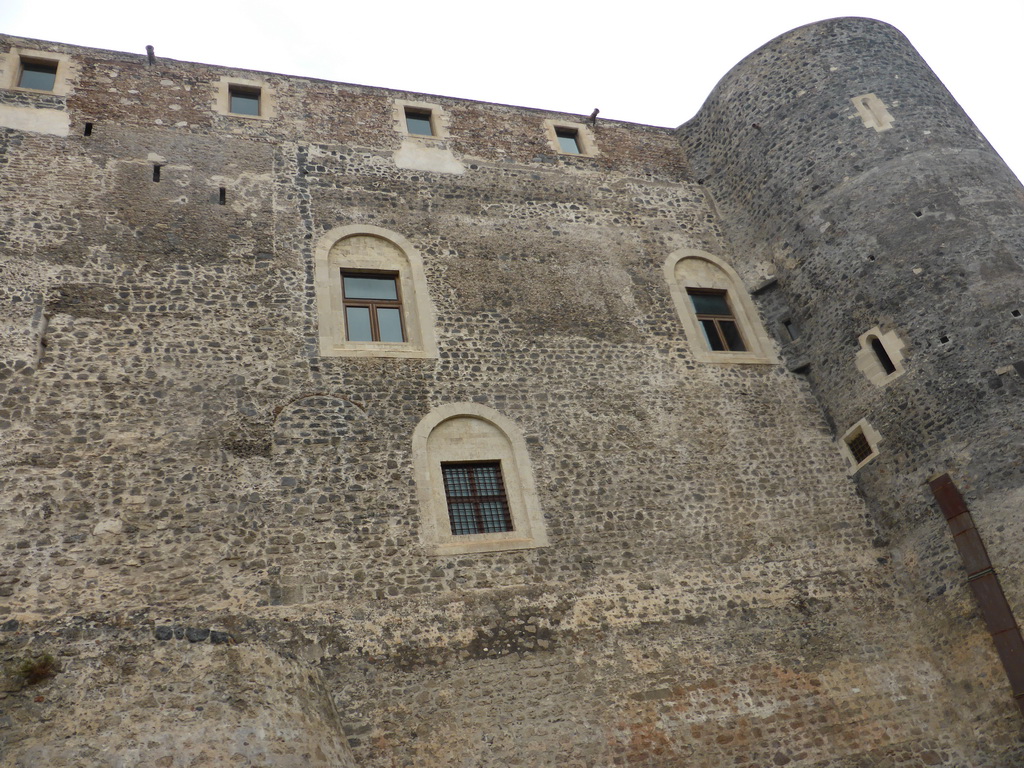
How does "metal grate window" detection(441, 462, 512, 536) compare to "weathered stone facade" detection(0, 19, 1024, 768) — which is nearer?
"weathered stone facade" detection(0, 19, 1024, 768)

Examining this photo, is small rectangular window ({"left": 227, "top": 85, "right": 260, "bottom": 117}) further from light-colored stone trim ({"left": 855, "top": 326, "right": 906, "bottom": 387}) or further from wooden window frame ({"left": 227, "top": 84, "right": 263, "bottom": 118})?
light-colored stone trim ({"left": 855, "top": 326, "right": 906, "bottom": 387})

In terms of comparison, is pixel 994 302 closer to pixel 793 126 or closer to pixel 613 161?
pixel 793 126

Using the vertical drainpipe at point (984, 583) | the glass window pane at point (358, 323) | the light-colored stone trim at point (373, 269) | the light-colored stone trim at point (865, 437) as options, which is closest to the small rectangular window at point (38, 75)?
the light-colored stone trim at point (373, 269)

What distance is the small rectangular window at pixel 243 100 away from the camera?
1321 centimetres

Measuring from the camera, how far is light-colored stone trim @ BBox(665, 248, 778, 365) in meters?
13.0

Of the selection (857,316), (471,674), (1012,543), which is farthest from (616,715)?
(857,316)

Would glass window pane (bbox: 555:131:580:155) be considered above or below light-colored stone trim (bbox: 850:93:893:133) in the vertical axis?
above

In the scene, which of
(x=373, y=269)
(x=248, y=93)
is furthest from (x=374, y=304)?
(x=248, y=93)

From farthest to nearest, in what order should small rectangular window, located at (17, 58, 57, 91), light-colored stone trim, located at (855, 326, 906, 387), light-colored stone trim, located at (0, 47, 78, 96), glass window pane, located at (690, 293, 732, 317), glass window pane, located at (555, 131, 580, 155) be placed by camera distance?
glass window pane, located at (555, 131, 580, 155), glass window pane, located at (690, 293, 732, 317), small rectangular window, located at (17, 58, 57, 91), light-colored stone trim, located at (0, 47, 78, 96), light-colored stone trim, located at (855, 326, 906, 387)

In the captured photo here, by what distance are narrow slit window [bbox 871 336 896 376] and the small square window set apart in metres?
8.01

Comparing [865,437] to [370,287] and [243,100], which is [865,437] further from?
[243,100]

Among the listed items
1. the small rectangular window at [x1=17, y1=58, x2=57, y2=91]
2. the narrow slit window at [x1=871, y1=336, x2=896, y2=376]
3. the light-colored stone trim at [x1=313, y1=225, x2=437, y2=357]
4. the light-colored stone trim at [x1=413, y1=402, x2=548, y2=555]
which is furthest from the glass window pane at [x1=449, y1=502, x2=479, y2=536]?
the small rectangular window at [x1=17, y1=58, x2=57, y2=91]

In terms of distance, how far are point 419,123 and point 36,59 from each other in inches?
235

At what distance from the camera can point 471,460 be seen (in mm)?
10797
